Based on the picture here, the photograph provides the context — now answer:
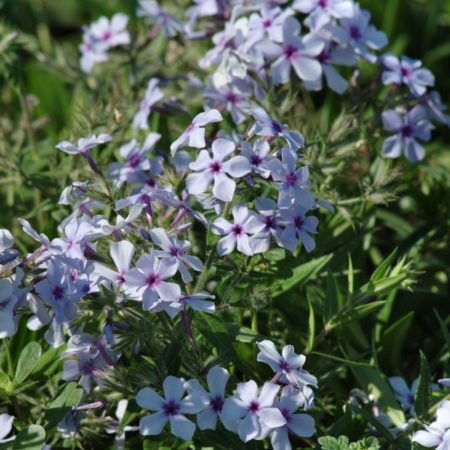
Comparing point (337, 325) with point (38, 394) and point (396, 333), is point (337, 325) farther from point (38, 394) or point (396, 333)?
point (38, 394)

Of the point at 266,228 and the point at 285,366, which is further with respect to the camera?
the point at 266,228

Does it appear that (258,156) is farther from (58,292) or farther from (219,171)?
(58,292)


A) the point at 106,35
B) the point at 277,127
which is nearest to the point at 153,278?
the point at 277,127

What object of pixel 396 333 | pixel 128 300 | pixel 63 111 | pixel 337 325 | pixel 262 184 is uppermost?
pixel 262 184

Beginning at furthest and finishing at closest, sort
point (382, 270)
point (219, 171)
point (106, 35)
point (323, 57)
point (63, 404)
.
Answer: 1. point (106, 35)
2. point (323, 57)
3. point (382, 270)
4. point (63, 404)
5. point (219, 171)

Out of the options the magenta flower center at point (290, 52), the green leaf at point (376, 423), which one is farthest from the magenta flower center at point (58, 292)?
the magenta flower center at point (290, 52)

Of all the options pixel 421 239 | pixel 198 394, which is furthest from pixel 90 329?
pixel 421 239

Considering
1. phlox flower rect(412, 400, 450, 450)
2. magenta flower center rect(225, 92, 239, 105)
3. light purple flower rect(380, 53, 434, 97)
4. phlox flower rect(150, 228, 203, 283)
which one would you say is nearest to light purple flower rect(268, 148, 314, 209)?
phlox flower rect(150, 228, 203, 283)
